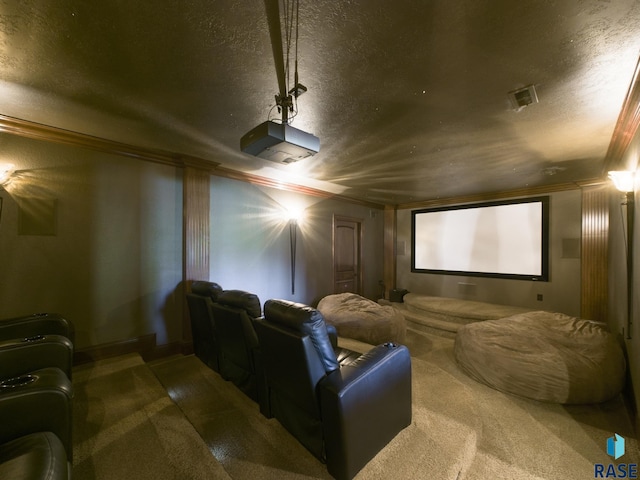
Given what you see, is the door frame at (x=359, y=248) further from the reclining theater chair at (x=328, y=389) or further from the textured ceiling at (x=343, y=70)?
the reclining theater chair at (x=328, y=389)

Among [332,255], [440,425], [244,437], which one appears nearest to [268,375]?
[244,437]

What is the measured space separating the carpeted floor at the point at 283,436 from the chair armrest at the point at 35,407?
0.50 m

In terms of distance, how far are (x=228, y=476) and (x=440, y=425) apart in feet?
5.08

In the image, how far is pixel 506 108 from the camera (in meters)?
2.08

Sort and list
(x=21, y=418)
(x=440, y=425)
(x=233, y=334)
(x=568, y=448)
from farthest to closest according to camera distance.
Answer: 1. (x=233, y=334)
2. (x=440, y=425)
3. (x=568, y=448)
4. (x=21, y=418)

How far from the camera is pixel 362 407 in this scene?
5.04 ft

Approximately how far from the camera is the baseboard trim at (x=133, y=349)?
2742 millimetres

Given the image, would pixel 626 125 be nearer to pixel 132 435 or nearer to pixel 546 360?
pixel 546 360

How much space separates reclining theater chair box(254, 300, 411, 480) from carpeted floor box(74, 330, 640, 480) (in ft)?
0.55

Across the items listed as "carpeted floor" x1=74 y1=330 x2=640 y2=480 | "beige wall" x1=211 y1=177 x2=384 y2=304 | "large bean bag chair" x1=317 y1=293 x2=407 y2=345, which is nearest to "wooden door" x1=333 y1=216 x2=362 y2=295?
"beige wall" x1=211 y1=177 x2=384 y2=304

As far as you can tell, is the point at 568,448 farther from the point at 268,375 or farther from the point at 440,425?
the point at 268,375

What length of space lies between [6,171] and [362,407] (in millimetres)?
3602

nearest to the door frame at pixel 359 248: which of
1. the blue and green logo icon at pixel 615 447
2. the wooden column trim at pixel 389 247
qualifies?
the wooden column trim at pixel 389 247

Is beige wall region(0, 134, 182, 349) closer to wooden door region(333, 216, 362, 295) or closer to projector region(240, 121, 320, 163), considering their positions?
projector region(240, 121, 320, 163)
